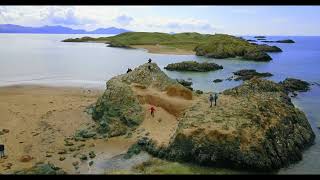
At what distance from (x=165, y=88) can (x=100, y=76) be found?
1341 inches

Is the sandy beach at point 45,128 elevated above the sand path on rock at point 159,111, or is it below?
below

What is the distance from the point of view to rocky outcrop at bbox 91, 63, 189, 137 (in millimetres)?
30672

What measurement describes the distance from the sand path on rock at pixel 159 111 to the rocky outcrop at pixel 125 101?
0.50 meters

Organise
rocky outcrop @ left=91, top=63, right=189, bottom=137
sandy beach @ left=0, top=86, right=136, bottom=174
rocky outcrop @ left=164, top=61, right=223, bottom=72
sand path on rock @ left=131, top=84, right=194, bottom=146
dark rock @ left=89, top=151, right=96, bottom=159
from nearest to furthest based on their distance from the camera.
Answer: sandy beach @ left=0, top=86, right=136, bottom=174 → dark rock @ left=89, top=151, right=96, bottom=159 → sand path on rock @ left=131, top=84, right=194, bottom=146 → rocky outcrop @ left=91, top=63, right=189, bottom=137 → rocky outcrop @ left=164, top=61, right=223, bottom=72

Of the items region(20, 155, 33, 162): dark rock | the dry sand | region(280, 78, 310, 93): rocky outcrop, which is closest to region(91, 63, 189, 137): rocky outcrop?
the dry sand

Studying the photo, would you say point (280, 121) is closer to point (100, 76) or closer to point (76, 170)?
point (76, 170)

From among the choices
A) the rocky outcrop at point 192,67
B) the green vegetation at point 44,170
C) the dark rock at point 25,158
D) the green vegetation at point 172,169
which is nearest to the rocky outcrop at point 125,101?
the dark rock at point 25,158

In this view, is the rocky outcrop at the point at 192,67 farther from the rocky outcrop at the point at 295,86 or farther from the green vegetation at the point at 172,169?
the green vegetation at the point at 172,169

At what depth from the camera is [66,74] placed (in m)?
70.4

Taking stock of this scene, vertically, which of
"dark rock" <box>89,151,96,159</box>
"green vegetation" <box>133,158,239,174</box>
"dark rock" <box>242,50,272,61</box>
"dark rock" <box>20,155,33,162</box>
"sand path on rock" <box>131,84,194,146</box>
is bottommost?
"dark rock" <box>242,50,272,61</box>


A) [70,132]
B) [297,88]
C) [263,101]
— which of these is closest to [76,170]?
[70,132]

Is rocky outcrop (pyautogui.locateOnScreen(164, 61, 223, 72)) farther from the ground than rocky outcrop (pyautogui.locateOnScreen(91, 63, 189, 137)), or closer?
closer

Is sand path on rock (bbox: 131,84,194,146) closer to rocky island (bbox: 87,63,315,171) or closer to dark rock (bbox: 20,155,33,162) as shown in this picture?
rocky island (bbox: 87,63,315,171)

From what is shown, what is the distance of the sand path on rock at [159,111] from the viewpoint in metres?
29.0
